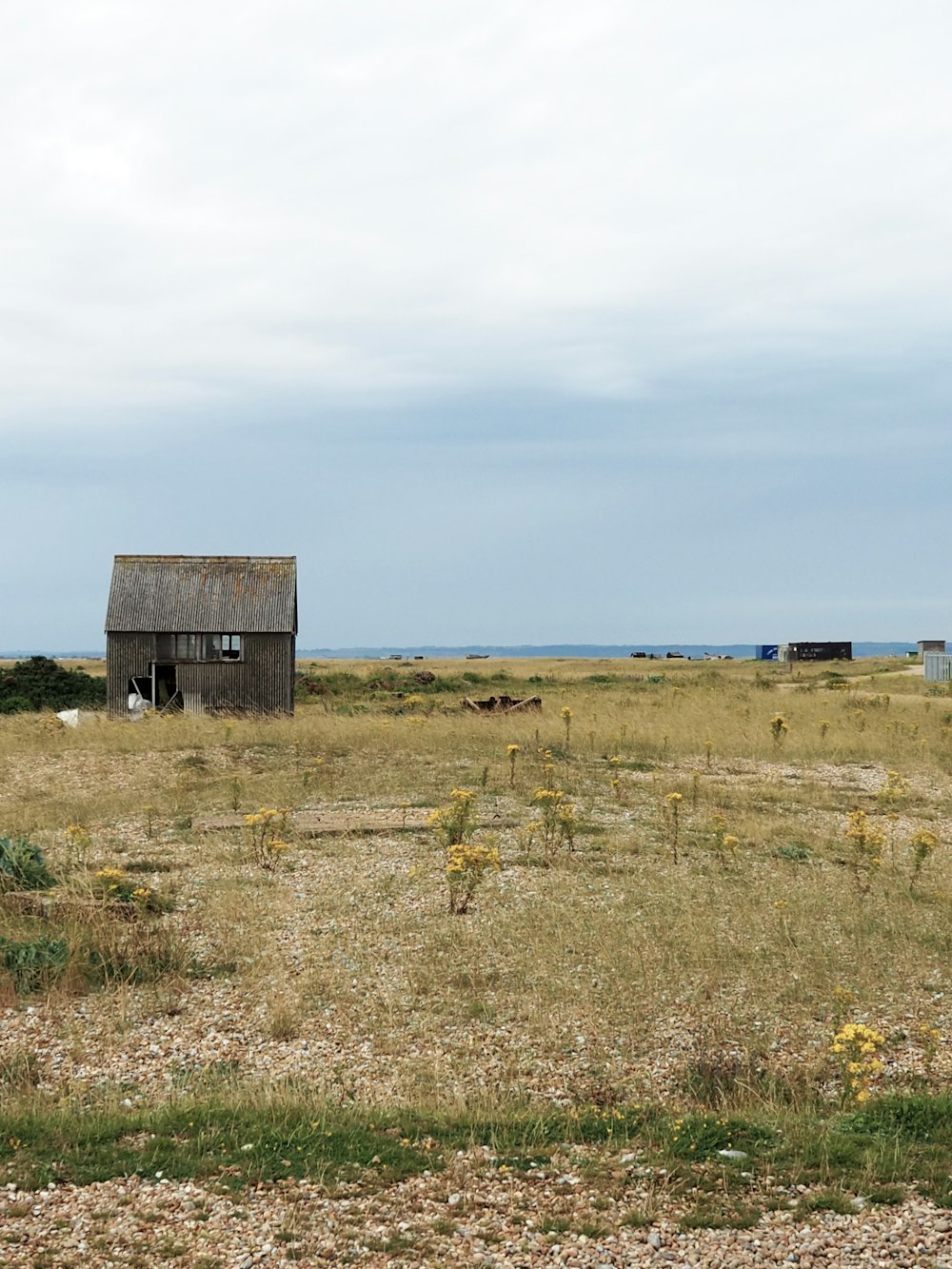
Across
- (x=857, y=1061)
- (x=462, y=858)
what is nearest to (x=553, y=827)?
(x=462, y=858)

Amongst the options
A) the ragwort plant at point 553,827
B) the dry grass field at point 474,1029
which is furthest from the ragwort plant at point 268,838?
the ragwort plant at point 553,827

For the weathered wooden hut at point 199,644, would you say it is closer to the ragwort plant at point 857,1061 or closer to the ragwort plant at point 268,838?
the ragwort plant at point 268,838

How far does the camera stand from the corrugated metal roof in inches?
1379

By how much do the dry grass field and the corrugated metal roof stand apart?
632 inches

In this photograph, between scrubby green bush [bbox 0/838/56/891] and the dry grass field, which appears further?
scrubby green bush [bbox 0/838/56/891]

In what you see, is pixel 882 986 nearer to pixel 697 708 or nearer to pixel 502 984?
pixel 502 984

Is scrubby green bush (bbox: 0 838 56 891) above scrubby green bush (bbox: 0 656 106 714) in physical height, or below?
below

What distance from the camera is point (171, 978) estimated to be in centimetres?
952

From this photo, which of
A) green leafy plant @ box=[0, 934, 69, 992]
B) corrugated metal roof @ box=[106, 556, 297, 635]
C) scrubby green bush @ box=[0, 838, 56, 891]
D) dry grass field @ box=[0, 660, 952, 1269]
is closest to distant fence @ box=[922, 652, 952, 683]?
corrugated metal roof @ box=[106, 556, 297, 635]

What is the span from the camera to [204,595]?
3566 centimetres

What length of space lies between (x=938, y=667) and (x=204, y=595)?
34.6m

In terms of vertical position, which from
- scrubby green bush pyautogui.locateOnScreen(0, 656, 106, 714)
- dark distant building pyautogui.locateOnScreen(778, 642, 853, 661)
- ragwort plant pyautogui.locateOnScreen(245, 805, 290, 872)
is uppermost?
dark distant building pyautogui.locateOnScreen(778, 642, 853, 661)

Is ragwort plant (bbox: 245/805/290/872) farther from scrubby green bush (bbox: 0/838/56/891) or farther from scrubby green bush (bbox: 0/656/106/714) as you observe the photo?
scrubby green bush (bbox: 0/656/106/714)

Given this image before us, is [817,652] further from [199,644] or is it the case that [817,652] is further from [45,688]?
[45,688]
